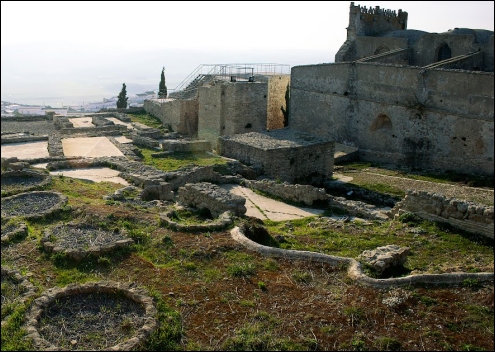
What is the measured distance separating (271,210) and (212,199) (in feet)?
8.02

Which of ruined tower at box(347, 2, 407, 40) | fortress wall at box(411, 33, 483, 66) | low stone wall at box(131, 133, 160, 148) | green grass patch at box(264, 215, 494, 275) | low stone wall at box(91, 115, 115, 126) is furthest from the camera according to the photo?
ruined tower at box(347, 2, 407, 40)

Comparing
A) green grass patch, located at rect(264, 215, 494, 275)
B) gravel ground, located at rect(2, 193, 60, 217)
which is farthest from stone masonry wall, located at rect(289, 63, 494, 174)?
gravel ground, located at rect(2, 193, 60, 217)

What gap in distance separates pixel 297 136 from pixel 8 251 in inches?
587

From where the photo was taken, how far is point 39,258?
10641 mm

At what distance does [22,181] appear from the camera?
16703 mm

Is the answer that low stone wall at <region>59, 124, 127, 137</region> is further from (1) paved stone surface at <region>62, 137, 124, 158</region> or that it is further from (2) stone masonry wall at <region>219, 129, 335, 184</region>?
(2) stone masonry wall at <region>219, 129, 335, 184</region>

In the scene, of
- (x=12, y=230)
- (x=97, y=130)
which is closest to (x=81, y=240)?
(x=12, y=230)

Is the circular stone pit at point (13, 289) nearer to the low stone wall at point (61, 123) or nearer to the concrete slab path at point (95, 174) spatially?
the concrete slab path at point (95, 174)

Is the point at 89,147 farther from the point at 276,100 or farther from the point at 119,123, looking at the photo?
the point at 276,100

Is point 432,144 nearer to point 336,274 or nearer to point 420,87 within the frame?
point 420,87

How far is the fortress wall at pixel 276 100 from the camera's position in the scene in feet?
103

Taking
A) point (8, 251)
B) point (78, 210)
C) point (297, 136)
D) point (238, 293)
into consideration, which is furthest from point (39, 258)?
point (297, 136)

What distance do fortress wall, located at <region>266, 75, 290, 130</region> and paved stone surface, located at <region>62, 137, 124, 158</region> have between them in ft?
30.7

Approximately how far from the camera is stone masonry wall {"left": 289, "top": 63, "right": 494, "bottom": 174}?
21.6 metres
